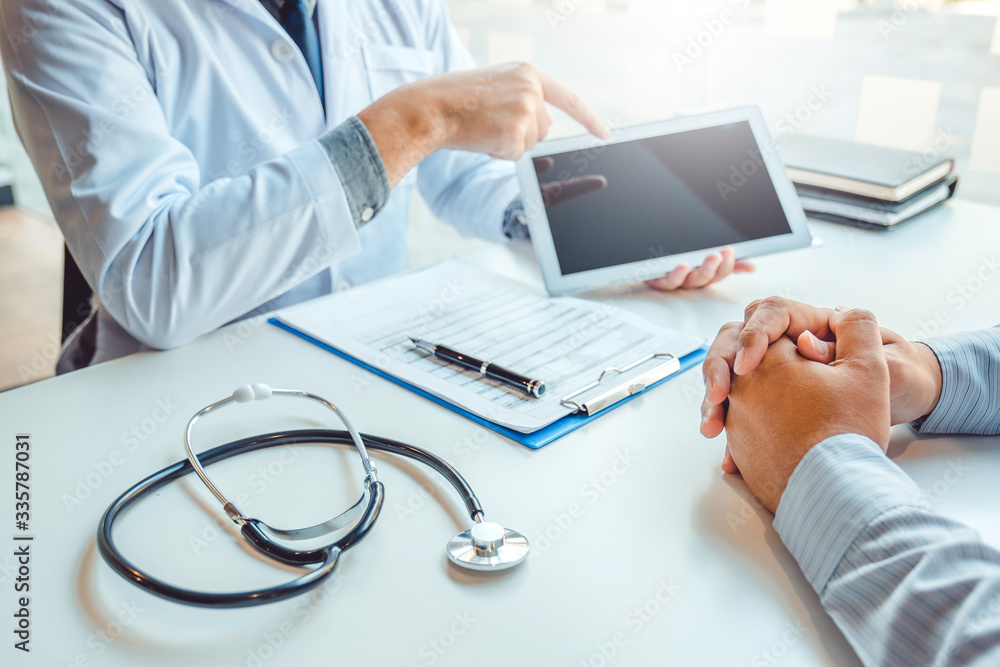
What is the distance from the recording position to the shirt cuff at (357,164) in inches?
35.2

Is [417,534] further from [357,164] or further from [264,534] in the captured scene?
[357,164]

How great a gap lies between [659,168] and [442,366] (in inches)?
17.5

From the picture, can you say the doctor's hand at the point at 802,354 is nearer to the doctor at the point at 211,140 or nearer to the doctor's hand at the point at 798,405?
the doctor's hand at the point at 798,405

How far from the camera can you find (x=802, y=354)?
2.20 feet

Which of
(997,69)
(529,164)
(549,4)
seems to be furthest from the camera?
(549,4)

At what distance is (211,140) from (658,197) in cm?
63

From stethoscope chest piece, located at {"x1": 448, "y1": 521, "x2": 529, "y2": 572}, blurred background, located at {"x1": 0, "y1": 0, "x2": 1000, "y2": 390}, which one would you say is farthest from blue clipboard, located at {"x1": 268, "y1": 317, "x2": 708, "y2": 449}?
blurred background, located at {"x1": 0, "y1": 0, "x2": 1000, "y2": 390}

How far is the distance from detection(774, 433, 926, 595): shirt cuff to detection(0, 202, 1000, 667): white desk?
0.07 ft

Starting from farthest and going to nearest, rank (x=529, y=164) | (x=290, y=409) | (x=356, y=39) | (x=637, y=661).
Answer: (x=356, y=39) < (x=529, y=164) < (x=290, y=409) < (x=637, y=661)

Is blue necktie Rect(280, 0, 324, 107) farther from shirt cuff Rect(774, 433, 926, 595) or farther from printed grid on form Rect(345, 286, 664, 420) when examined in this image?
shirt cuff Rect(774, 433, 926, 595)

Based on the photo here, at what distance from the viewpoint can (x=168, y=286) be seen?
85 cm

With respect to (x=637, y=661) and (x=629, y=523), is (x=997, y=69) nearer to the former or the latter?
(x=629, y=523)

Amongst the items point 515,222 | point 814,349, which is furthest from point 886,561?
point 515,222

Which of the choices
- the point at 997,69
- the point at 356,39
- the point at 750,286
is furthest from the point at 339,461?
the point at 997,69
